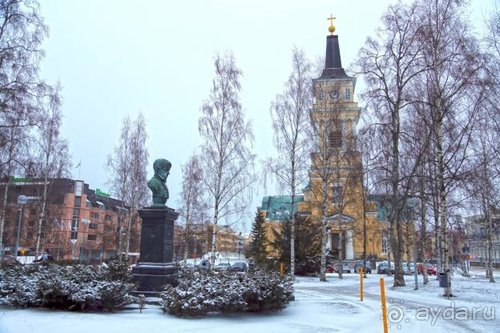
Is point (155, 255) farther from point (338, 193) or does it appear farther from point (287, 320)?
point (338, 193)

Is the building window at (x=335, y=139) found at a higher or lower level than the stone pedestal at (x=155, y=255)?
higher

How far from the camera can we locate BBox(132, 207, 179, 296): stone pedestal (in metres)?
13.1

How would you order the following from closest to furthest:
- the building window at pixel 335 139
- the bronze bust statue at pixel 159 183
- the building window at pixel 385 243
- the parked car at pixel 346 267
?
the bronze bust statue at pixel 159 183 < the building window at pixel 335 139 < the building window at pixel 385 243 < the parked car at pixel 346 267

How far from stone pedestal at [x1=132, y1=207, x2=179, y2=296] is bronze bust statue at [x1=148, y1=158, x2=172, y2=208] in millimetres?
481

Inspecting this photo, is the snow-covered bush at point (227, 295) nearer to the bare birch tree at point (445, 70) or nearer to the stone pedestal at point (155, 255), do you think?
the stone pedestal at point (155, 255)

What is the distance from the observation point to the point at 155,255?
13.5m

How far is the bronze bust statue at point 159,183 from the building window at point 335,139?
1477cm

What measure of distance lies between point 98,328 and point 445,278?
13021mm

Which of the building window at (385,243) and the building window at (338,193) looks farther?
the building window at (385,243)

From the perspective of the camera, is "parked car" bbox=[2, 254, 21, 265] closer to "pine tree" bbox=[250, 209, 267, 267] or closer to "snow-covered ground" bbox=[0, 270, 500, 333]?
"snow-covered ground" bbox=[0, 270, 500, 333]

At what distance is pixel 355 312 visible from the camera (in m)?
12.1

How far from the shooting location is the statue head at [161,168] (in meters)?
15.0

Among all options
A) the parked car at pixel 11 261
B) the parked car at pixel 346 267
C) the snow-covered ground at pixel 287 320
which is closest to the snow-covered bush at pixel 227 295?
the snow-covered ground at pixel 287 320

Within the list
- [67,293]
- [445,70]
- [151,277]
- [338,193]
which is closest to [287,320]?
[151,277]
